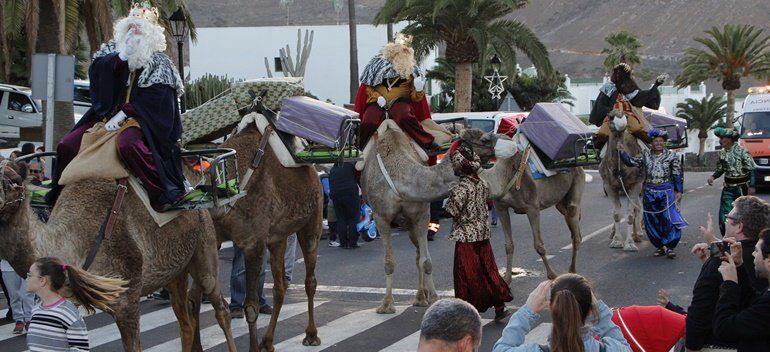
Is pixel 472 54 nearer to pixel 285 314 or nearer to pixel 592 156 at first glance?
pixel 592 156

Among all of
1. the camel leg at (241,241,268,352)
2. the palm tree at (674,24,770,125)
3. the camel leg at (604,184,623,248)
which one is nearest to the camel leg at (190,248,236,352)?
the camel leg at (241,241,268,352)

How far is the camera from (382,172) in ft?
42.7

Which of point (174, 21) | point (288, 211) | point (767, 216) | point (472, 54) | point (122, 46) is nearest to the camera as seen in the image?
point (767, 216)

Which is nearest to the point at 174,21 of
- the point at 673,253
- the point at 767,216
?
the point at 673,253

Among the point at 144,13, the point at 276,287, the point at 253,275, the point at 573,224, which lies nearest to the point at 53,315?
the point at 144,13

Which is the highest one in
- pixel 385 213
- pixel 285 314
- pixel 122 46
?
pixel 122 46

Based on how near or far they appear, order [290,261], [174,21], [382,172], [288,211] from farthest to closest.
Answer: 1. [174,21]
2. [290,261]
3. [382,172]
4. [288,211]

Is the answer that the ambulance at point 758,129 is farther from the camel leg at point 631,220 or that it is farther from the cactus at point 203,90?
the cactus at point 203,90

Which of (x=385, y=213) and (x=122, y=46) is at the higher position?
(x=122, y=46)

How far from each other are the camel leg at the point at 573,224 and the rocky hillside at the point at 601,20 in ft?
387

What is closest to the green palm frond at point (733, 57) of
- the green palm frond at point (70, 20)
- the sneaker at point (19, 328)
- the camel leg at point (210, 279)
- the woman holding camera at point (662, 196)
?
the green palm frond at point (70, 20)

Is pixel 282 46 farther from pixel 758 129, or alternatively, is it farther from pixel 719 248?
pixel 719 248

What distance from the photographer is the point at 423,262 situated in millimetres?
13156

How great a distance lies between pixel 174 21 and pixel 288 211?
1194 centimetres
